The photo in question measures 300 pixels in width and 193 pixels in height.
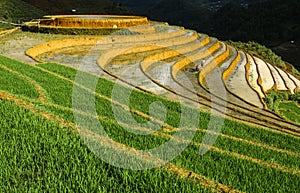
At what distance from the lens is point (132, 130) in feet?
25.6

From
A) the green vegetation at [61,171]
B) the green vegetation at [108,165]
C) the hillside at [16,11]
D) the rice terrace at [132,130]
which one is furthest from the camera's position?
the hillside at [16,11]

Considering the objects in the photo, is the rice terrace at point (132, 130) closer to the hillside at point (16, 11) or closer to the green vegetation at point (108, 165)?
the green vegetation at point (108, 165)

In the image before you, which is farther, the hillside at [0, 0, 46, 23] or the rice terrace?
the hillside at [0, 0, 46, 23]

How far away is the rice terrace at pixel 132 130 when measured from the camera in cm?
475

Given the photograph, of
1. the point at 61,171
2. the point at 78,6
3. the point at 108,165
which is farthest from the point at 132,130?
the point at 78,6

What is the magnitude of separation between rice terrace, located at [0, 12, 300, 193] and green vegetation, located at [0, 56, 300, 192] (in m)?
0.02

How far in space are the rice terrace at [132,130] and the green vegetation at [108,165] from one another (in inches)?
0.8

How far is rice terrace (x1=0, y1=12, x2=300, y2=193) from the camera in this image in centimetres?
475

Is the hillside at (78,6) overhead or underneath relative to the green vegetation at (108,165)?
underneath

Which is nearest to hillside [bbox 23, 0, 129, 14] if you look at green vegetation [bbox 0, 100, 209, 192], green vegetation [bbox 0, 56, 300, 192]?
Result: green vegetation [bbox 0, 56, 300, 192]

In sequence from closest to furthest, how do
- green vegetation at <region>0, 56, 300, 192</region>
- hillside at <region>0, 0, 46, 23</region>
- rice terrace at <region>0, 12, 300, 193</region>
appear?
1. green vegetation at <region>0, 56, 300, 192</region>
2. rice terrace at <region>0, 12, 300, 193</region>
3. hillside at <region>0, 0, 46, 23</region>

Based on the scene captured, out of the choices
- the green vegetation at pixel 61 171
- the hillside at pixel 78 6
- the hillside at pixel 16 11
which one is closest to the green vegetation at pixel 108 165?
the green vegetation at pixel 61 171

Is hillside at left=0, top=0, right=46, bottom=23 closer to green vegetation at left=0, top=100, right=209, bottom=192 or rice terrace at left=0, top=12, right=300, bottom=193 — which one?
rice terrace at left=0, top=12, right=300, bottom=193

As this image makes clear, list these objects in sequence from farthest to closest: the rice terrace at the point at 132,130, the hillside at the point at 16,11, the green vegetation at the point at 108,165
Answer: the hillside at the point at 16,11, the rice terrace at the point at 132,130, the green vegetation at the point at 108,165
